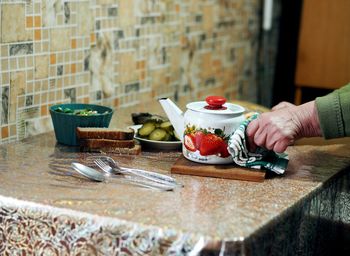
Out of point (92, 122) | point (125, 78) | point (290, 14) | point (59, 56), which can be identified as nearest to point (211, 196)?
point (92, 122)

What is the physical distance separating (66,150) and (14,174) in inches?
10.1

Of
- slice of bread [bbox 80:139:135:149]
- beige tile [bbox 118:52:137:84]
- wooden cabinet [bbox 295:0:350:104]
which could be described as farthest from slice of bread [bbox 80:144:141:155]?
wooden cabinet [bbox 295:0:350:104]

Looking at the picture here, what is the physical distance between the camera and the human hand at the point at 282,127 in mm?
1780

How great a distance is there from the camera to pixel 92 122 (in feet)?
6.31

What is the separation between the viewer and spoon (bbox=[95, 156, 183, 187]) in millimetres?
1619

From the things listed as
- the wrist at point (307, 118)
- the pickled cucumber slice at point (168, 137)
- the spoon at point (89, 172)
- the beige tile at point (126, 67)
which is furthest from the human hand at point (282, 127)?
the beige tile at point (126, 67)

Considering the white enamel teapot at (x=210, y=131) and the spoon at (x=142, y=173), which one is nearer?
the spoon at (x=142, y=173)

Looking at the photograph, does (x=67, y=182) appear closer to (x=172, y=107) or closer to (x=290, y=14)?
(x=172, y=107)

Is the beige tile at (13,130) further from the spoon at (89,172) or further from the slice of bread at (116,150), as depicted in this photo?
the spoon at (89,172)

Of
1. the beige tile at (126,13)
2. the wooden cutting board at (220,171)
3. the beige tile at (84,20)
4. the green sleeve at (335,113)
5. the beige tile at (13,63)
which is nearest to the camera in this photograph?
the wooden cutting board at (220,171)

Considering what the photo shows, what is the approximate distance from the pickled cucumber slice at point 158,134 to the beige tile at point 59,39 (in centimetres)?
47

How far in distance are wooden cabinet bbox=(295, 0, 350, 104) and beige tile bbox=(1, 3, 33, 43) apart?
173 cm

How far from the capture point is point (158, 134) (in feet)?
6.43

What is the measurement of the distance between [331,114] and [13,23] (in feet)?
3.01
